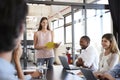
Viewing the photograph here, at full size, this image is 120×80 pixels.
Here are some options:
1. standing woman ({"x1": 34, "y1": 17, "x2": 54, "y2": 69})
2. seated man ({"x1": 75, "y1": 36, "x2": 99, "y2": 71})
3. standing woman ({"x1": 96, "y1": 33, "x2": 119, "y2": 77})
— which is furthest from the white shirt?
standing woman ({"x1": 34, "y1": 17, "x2": 54, "y2": 69})

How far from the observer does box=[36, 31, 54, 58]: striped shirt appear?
3.35 metres

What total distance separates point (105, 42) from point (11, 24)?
8.35ft

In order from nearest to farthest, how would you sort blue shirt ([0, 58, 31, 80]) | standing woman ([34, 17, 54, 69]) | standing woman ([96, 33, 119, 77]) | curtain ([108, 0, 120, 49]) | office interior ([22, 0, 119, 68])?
blue shirt ([0, 58, 31, 80]) → standing woman ([96, 33, 119, 77]) → standing woman ([34, 17, 54, 69]) → curtain ([108, 0, 120, 49]) → office interior ([22, 0, 119, 68])

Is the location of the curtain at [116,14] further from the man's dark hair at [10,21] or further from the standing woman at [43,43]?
the man's dark hair at [10,21]

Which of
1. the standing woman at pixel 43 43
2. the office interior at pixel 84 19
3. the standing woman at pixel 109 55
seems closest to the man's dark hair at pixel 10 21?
the standing woman at pixel 109 55

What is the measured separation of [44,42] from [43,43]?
29 mm

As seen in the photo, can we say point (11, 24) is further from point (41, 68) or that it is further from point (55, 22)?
point (55, 22)

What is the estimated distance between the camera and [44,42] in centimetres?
345

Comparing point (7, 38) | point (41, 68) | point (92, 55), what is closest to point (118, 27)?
point (92, 55)

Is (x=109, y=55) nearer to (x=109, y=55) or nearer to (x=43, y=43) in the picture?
(x=109, y=55)

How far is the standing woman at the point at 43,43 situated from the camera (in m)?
3.33

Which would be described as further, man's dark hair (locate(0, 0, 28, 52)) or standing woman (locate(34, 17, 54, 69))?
standing woman (locate(34, 17, 54, 69))

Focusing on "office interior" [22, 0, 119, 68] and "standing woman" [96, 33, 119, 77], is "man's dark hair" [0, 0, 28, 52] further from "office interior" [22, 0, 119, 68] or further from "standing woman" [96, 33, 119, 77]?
"office interior" [22, 0, 119, 68]

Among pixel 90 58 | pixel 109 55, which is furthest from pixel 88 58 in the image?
pixel 109 55
